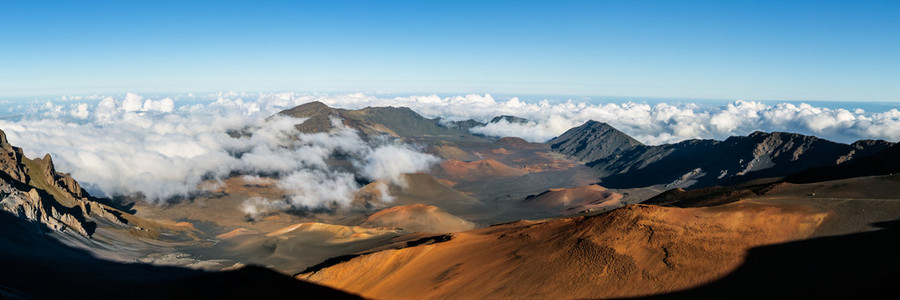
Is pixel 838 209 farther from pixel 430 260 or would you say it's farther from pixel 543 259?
pixel 430 260

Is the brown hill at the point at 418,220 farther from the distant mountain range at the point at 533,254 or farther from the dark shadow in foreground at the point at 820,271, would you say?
the dark shadow in foreground at the point at 820,271

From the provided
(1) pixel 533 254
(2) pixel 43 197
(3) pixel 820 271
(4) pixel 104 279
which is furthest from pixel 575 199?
(2) pixel 43 197

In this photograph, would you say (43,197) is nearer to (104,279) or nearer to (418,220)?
(104,279)

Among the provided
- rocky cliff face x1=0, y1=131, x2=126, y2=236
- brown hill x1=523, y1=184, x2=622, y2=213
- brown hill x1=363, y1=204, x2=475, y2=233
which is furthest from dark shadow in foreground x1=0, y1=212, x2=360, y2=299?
brown hill x1=523, y1=184, x2=622, y2=213

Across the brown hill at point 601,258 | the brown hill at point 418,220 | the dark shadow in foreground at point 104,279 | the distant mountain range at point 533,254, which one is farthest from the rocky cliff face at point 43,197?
the brown hill at point 601,258

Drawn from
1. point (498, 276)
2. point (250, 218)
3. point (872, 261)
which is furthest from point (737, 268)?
point (250, 218)

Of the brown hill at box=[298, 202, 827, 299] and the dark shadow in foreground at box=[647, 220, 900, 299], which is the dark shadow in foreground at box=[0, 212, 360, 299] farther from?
the dark shadow in foreground at box=[647, 220, 900, 299]
